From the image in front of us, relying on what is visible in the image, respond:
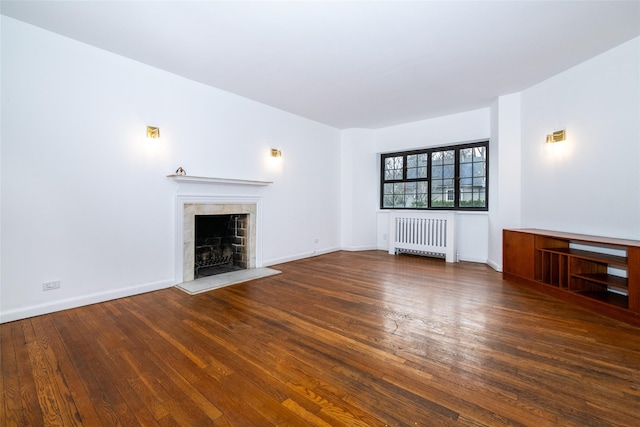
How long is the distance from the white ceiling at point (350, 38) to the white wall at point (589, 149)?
0.76ft

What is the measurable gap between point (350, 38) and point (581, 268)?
3672mm

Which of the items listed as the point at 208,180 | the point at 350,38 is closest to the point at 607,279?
the point at 350,38

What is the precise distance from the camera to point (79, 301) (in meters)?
2.87

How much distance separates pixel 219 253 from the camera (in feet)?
15.2

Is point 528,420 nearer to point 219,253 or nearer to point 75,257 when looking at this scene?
point 75,257

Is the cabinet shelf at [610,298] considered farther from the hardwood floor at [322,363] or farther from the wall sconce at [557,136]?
the wall sconce at [557,136]

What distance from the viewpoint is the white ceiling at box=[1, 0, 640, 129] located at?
2.34 meters

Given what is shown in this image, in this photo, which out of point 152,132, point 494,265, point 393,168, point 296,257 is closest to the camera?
point 152,132

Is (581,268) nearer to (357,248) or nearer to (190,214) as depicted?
(357,248)

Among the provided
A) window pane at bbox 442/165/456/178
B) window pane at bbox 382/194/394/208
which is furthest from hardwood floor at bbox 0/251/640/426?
window pane at bbox 382/194/394/208

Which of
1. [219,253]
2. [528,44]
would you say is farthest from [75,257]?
[528,44]

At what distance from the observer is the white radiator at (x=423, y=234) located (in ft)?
16.8

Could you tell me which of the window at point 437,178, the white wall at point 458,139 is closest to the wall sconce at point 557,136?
the white wall at point 458,139

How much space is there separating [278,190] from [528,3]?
3868mm
